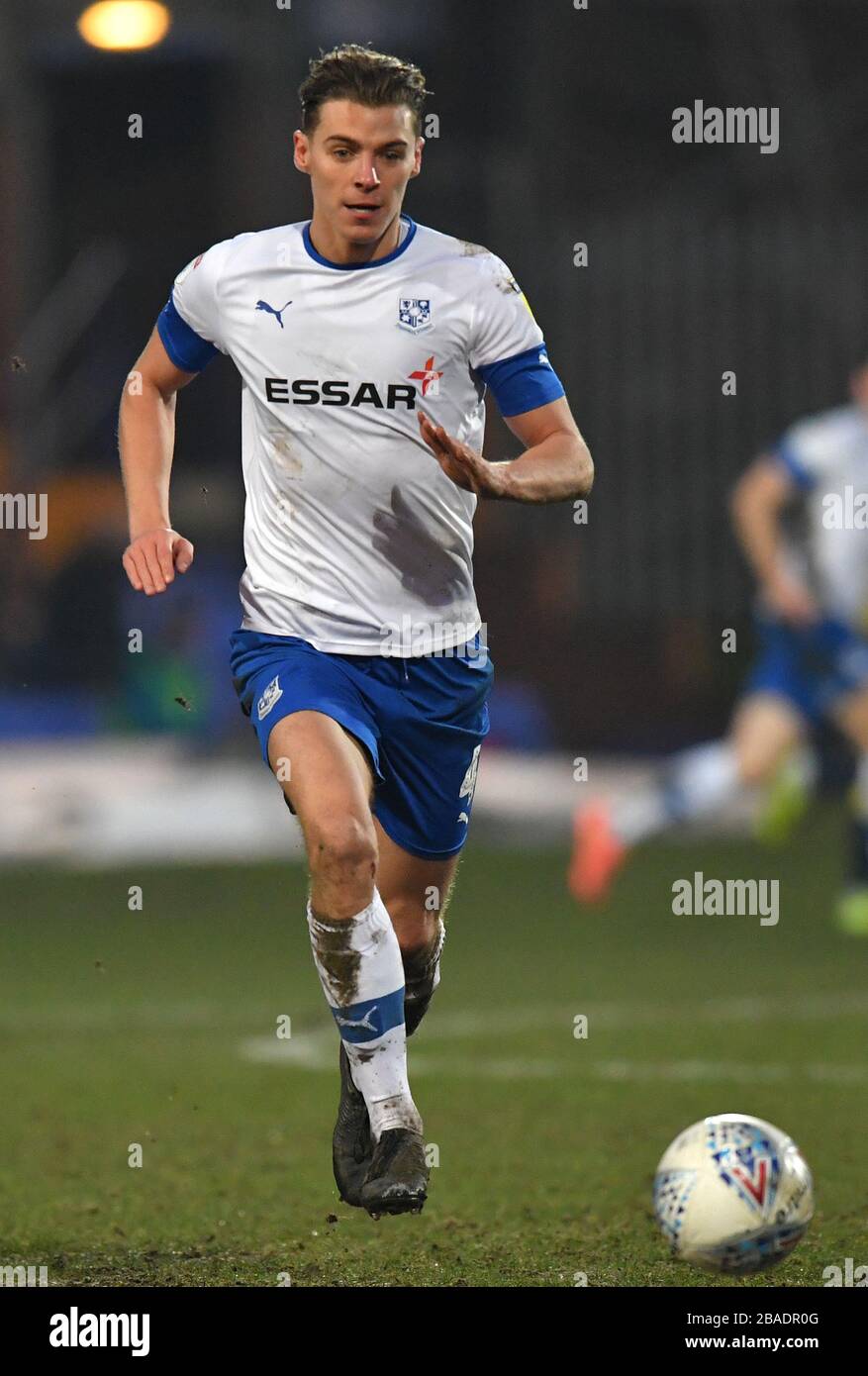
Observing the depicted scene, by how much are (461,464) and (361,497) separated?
61 centimetres

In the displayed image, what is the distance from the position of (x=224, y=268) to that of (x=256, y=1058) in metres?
3.59

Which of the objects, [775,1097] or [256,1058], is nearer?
[775,1097]

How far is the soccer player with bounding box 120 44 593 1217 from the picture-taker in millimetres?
4734

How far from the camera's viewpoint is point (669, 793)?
10953 millimetres

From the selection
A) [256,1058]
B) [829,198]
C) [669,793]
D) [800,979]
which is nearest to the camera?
[256,1058]

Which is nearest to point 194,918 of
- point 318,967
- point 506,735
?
point 506,735

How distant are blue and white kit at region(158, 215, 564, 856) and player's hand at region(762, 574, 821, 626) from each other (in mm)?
5252

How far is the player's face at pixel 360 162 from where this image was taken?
15.5ft

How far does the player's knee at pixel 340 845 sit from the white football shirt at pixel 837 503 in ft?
20.2

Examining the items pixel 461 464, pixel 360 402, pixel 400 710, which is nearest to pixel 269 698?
pixel 400 710

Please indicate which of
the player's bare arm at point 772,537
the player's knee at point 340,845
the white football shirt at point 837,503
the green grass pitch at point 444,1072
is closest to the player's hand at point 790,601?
the player's bare arm at point 772,537

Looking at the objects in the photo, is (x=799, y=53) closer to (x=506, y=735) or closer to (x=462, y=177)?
(x=462, y=177)

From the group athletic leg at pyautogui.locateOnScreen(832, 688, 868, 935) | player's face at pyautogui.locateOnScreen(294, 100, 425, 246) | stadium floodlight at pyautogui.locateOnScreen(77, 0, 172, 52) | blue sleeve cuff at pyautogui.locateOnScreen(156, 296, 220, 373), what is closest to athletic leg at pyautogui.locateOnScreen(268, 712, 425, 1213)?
blue sleeve cuff at pyautogui.locateOnScreen(156, 296, 220, 373)

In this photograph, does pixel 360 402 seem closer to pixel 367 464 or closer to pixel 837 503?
pixel 367 464
